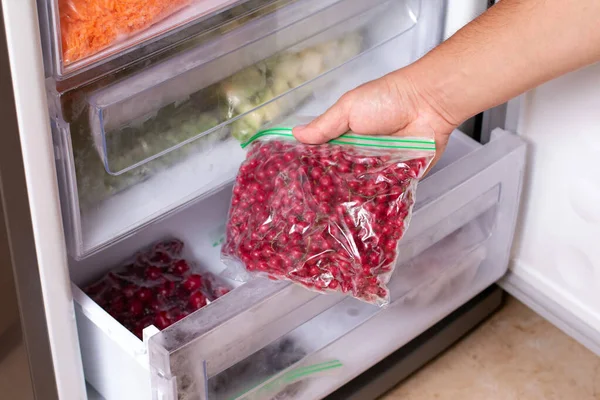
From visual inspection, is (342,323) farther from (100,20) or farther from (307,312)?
(100,20)

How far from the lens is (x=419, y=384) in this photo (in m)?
1.45

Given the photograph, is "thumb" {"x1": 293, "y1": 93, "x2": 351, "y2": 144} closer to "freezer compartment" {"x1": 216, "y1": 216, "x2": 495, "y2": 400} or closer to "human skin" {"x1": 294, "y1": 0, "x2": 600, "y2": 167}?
"human skin" {"x1": 294, "y1": 0, "x2": 600, "y2": 167}

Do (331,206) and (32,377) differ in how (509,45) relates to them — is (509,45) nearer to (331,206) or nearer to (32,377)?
(331,206)

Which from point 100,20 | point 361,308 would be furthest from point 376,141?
point 100,20

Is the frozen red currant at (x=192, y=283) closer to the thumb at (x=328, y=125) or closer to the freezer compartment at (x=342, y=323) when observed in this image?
the freezer compartment at (x=342, y=323)

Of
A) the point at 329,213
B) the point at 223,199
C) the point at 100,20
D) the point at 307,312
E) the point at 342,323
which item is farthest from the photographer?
the point at 223,199

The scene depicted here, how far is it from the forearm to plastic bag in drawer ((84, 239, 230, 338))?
0.44m

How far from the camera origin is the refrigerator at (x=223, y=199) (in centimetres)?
94

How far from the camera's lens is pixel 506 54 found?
3.60 ft

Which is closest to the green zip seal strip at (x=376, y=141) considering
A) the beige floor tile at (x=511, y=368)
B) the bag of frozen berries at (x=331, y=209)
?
the bag of frozen berries at (x=331, y=209)

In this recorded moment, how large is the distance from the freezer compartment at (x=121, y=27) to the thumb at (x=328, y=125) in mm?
164

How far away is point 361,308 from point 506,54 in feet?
1.40

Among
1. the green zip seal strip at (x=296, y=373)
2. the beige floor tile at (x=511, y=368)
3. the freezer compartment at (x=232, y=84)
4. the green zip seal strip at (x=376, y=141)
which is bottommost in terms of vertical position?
the beige floor tile at (x=511, y=368)

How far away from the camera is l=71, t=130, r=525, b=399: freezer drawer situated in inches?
41.8
